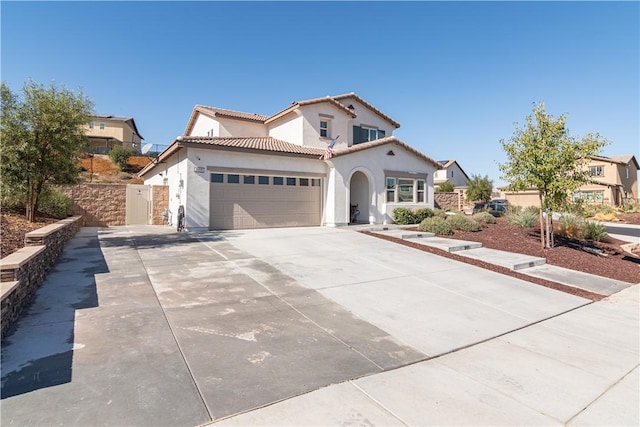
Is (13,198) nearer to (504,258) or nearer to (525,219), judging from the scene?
(504,258)

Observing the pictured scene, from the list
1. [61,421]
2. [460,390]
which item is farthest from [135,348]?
[460,390]

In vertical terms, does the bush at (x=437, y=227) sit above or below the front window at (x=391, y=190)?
below

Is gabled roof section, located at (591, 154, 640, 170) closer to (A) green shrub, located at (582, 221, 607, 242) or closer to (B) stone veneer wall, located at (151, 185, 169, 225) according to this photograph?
(A) green shrub, located at (582, 221, 607, 242)

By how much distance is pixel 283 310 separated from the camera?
5.96 meters

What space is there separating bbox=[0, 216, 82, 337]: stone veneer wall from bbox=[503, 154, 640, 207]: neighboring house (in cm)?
3889

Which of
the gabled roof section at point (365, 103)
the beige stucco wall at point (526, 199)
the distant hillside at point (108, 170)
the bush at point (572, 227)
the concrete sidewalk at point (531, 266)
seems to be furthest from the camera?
the beige stucco wall at point (526, 199)

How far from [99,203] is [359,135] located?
632 inches

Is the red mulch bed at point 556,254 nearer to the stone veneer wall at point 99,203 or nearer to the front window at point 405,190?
the front window at point 405,190

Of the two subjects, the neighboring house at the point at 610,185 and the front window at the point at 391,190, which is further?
the neighboring house at the point at 610,185

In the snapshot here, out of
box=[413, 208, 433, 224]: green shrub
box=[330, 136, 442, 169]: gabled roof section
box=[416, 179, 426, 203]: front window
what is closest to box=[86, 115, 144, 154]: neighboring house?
box=[330, 136, 442, 169]: gabled roof section

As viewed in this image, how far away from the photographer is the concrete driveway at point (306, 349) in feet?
10.8

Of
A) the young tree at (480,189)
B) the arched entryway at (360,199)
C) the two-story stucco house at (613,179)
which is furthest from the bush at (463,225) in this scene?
the two-story stucco house at (613,179)

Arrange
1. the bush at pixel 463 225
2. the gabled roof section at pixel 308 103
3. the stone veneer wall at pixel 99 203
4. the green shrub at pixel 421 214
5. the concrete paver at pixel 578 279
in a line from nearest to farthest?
the concrete paver at pixel 578 279 < the bush at pixel 463 225 < the stone veneer wall at pixel 99 203 < the gabled roof section at pixel 308 103 < the green shrub at pixel 421 214

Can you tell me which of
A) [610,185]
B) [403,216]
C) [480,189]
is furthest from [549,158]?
[610,185]
